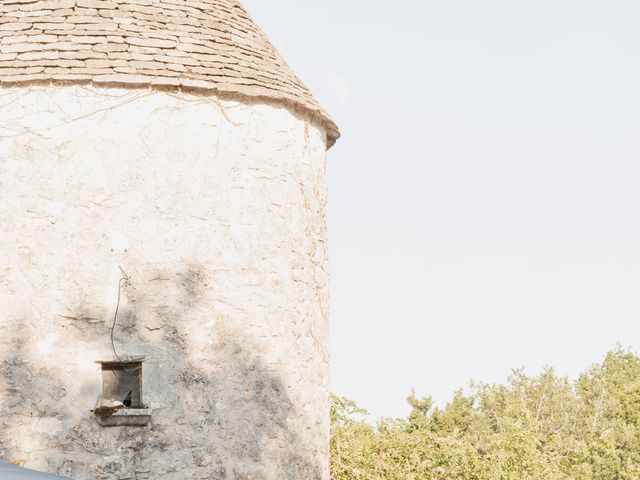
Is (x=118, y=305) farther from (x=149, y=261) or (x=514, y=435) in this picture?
(x=514, y=435)

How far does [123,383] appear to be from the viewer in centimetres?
890

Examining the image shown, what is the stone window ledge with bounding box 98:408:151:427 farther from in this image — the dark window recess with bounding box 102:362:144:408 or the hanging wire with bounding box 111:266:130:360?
the hanging wire with bounding box 111:266:130:360

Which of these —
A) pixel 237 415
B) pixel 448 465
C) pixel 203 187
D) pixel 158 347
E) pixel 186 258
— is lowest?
pixel 448 465

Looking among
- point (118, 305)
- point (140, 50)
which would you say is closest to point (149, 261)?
point (118, 305)

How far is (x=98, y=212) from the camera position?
29.8 feet

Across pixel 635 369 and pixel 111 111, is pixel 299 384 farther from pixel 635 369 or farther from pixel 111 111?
pixel 635 369

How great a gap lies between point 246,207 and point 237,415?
1882mm

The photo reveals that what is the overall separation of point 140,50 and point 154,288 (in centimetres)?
229

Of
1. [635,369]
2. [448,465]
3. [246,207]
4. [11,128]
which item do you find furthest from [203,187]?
[635,369]

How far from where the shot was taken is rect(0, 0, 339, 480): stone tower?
8781mm

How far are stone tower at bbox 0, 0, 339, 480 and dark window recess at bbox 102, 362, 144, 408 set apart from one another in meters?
0.01

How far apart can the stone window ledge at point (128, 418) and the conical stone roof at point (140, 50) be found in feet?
9.55

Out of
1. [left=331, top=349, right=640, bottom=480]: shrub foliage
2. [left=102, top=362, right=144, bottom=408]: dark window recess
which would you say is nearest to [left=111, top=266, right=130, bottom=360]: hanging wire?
[left=102, top=362, right=144, bottom=408]: dark window recess

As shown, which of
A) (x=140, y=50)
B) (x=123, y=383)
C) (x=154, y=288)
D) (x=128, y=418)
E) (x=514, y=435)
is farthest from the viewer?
(x=514, y=435)
